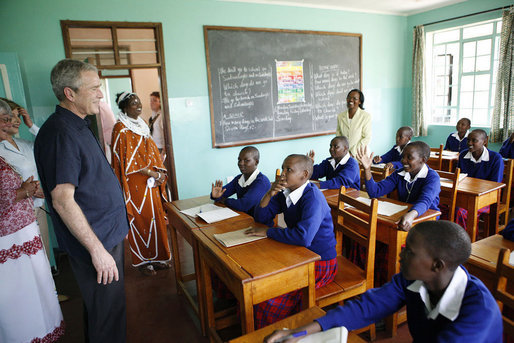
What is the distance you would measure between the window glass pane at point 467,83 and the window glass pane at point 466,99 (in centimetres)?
7

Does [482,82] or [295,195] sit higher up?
[482,82]

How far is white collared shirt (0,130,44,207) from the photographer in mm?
2232

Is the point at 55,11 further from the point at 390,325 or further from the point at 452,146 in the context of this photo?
the point at 452,146

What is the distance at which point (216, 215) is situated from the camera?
2.08 meters

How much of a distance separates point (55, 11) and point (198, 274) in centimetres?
311

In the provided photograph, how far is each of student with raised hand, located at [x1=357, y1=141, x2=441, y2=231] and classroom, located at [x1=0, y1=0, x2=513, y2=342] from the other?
7.69 feet

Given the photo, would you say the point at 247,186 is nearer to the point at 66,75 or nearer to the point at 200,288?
the point at 200,288

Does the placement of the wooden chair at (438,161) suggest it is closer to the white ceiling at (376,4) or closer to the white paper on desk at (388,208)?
the white paper on desk at (388,208)

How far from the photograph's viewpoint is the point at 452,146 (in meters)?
4.55

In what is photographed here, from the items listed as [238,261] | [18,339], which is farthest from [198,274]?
[18,339]

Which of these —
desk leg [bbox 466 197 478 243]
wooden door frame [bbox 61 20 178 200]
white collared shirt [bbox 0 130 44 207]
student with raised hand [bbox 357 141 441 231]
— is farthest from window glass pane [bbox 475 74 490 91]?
white collared shirt [bbox 0 130 44 207]

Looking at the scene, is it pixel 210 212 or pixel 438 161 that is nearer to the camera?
pixel 210 212

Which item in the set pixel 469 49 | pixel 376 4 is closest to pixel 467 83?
pixel 469 49

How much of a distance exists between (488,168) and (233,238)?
2862 millimetres
